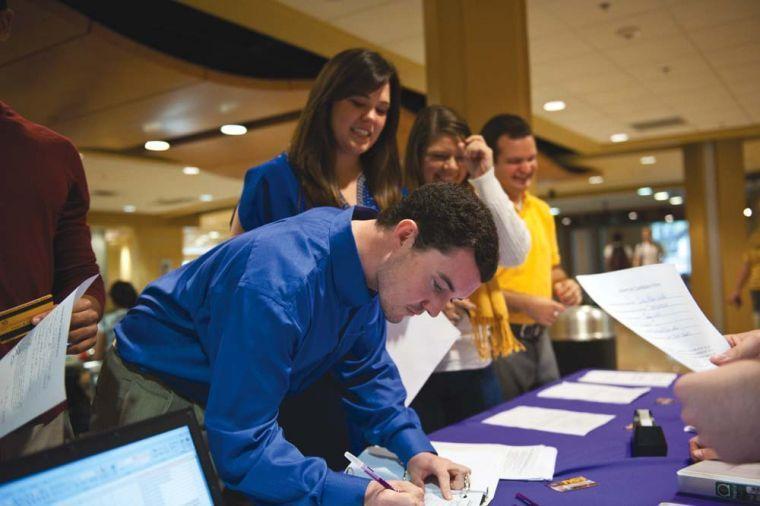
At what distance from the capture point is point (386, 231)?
3.62 feet

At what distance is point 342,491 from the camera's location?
913 millimetres

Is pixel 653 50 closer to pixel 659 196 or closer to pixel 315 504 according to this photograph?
pixel 315 504

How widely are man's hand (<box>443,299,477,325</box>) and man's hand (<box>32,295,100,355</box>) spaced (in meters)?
0.98

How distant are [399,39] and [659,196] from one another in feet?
43.4

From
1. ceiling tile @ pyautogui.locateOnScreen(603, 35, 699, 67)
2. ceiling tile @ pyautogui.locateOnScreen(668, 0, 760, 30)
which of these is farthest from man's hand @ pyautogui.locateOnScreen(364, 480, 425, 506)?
ceiling tile @ pyautogui.locateOnScreen(603, 35, 699, 67)

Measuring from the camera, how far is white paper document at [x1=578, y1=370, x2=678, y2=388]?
204 centimetres

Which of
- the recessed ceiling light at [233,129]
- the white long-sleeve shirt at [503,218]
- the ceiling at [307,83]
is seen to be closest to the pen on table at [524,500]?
the white long-sleeve shirt at [503,218]

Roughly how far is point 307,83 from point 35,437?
4466 millimetres

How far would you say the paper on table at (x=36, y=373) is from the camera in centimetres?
73

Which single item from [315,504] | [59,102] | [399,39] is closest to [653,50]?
[399,39]

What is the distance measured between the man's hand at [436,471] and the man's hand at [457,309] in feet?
2.35

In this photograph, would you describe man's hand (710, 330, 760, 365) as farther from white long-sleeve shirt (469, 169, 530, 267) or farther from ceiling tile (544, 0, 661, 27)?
ceiling tile (544, 0, 661, 27)

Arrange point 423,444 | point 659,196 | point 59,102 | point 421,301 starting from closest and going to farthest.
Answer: point 421,301 < point 423,444 < point 59,102 < point 659,196

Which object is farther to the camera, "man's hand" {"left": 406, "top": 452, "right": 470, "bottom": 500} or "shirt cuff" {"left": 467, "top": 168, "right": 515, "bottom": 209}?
"shirt cuff" {"left": 467, "top": 168, "right": 515, "bottom": 209}
